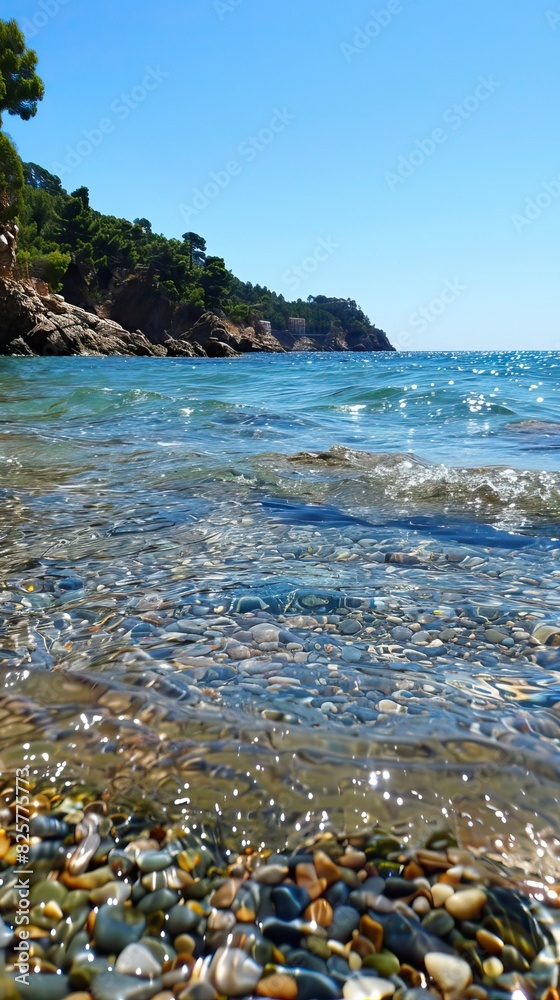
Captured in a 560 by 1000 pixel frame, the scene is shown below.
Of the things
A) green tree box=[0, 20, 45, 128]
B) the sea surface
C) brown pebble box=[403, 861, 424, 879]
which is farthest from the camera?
green tree box=[0, 20, 45, 128]

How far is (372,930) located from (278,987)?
21cm

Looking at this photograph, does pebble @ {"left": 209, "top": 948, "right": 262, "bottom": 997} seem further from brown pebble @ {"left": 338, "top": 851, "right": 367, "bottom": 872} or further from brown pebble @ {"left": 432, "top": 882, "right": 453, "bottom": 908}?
brown pebble @ {"left": 432, "top": 882, "right": 453, "bottom": 908}

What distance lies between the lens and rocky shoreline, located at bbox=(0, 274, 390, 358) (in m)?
34.8

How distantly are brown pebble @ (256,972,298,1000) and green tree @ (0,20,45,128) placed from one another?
41.3 m

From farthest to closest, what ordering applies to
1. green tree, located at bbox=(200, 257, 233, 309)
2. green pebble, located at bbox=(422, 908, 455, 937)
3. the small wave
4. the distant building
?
the distant building → green tree, located at bbox=(200, 257, 233, 309) → the small wave → green pebble, located at bbox=(422, 908, 455, 937)

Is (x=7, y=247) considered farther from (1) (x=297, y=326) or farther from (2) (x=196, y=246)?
(1) (x=297, y=326)

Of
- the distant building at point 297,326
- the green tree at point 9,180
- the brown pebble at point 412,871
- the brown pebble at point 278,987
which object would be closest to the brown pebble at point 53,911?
the brown pebble at point 278,987

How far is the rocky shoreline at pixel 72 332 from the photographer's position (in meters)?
34.8

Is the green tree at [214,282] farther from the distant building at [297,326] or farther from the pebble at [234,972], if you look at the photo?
the pebble at [234,972]

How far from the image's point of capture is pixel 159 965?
111cm

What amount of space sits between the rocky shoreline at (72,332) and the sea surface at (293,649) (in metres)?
33.5

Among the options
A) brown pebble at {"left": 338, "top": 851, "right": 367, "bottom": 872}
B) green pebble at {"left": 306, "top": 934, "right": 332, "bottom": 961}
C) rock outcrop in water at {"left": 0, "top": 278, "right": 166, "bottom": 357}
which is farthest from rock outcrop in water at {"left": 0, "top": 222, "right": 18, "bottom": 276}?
green pebble at {"left": 306, "top": 934, "right": 332, "bottom": 961}

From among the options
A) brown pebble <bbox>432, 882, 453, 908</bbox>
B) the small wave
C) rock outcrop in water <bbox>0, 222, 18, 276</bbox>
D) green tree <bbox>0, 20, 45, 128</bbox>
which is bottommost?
the small wave

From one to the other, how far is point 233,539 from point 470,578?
4.74ft
